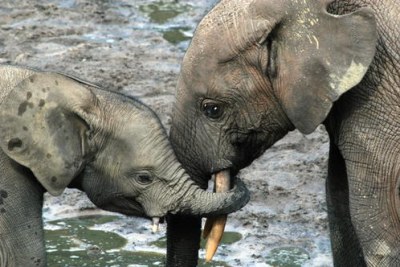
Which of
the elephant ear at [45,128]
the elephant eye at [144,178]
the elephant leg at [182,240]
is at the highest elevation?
the elephant ear at [45,128]

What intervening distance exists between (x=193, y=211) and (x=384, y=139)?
0.92 metres

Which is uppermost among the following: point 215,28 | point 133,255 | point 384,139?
point 215,28

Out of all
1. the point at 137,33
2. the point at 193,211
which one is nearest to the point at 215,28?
the point at 193,211

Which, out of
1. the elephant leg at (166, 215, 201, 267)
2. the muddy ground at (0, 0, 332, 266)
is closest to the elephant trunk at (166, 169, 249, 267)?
the elephant leg at (166, 215, 201, 267)

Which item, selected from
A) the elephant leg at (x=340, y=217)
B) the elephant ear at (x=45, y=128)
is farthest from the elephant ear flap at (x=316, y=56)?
the elephant ear at (x=45, y=128)

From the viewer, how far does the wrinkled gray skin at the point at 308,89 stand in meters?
7.60

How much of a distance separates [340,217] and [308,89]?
1144mm

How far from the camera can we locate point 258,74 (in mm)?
7812

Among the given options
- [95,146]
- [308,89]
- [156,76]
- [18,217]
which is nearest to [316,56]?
[308,89]

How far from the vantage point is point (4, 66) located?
7.68 metres

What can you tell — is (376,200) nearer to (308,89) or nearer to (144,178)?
(308,89)

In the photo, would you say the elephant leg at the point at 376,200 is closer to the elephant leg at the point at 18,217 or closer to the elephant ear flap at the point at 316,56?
the elephant ear flap at the point at 316,56

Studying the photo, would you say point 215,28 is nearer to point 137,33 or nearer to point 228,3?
point 228,3

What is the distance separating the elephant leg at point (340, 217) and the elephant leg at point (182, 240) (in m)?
0.76
